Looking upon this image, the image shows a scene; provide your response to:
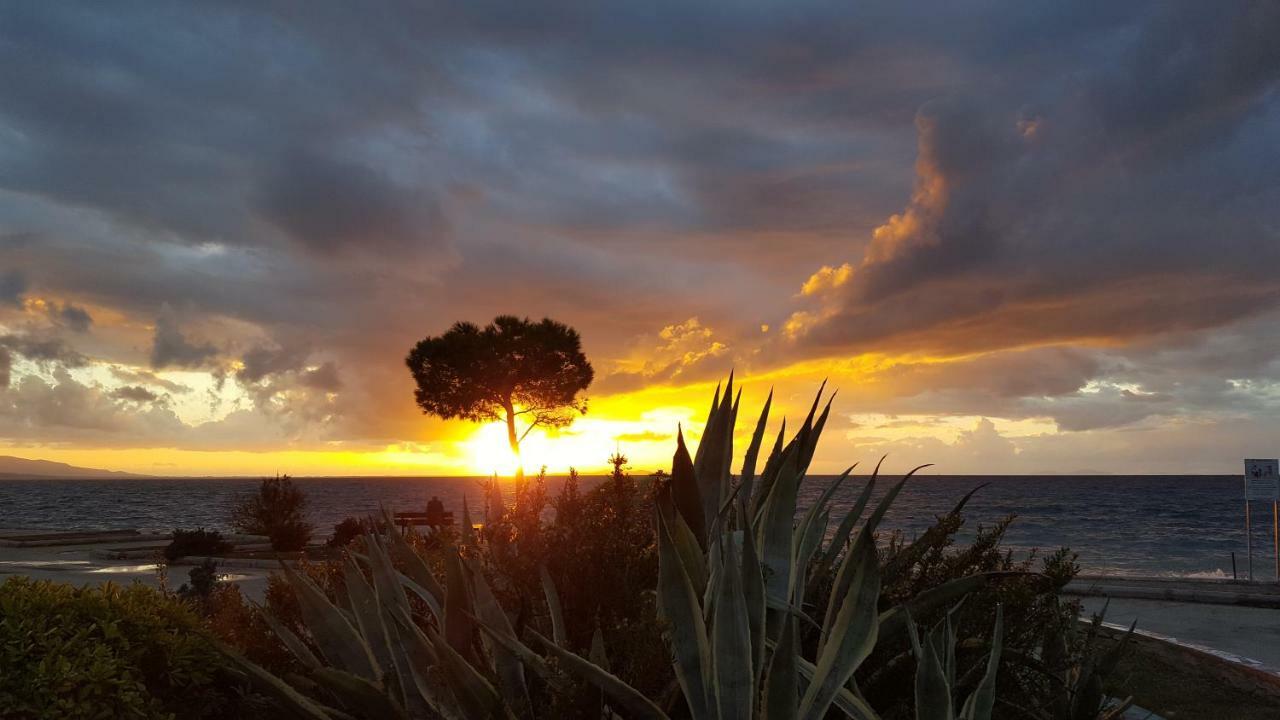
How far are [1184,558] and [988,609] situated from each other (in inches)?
1850

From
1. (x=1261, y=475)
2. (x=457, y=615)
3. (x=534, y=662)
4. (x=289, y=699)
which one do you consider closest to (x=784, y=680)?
(x=534, y=662)

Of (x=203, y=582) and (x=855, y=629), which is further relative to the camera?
(x=203, y=582)

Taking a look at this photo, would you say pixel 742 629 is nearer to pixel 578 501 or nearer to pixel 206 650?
pixel 578 501

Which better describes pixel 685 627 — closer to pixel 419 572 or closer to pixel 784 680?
pixel 784 680

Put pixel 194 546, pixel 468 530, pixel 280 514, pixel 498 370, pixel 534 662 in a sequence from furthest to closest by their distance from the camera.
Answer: pixel 498 370 → pixel 280 514 → pixel 194 546 → pixel 468 530 → pixel 534 662

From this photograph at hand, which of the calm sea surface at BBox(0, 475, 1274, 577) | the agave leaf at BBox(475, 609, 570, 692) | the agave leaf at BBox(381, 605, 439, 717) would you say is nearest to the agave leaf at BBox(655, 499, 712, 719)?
the agave leaf at BBox(475, 609, 570, 692)

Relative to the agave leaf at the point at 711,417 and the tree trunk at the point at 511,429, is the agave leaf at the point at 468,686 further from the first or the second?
the tree trunk at the point at 511,429

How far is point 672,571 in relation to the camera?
2283mm

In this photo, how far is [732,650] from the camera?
2182 millimetres


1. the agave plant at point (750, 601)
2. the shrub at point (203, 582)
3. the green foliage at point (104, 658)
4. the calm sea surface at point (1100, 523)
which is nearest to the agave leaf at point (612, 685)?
the agave plant at point (750, 601)

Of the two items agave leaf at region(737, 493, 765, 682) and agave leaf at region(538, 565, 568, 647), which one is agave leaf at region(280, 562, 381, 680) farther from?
agave leaf at region(737, 493, 765, 682)

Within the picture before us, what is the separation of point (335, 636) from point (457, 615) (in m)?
0.58

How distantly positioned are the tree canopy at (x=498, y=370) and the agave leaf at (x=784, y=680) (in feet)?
110

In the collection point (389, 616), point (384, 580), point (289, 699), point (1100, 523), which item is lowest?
point (1100, 523)
